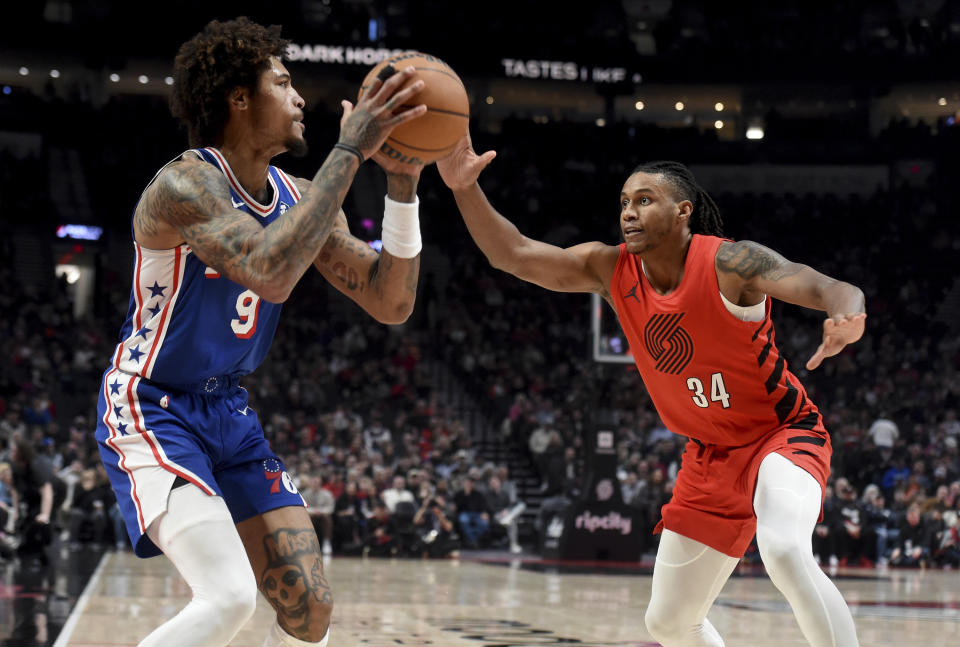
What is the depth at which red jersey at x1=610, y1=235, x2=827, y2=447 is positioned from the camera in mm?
4234

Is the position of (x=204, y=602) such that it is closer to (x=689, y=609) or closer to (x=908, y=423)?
(x=689, y=609)

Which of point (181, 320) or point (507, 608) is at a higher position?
point (181, 320)

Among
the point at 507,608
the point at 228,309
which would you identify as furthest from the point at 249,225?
the point at 507,608

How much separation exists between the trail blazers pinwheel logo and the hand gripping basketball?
1.47 metres

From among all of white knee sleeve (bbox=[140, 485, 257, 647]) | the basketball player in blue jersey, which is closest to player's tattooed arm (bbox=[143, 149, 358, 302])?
the basketball player in blue jersey

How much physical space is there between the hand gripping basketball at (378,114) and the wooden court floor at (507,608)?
13.9ft

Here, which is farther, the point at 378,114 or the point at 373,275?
the point at 373,275

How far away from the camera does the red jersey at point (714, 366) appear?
423 centimetres

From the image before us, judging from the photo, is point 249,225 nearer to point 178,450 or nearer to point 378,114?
point 378,114

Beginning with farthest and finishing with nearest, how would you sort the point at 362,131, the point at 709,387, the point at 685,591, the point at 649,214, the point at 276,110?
1. the point at 649,214
2. the point at 709,387
3. the point at 685,591
4. the point at 276,110
5. the point at 362,131

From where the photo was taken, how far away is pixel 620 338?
1368 centimetres

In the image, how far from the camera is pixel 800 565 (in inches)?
146

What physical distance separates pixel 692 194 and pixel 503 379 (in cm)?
1778

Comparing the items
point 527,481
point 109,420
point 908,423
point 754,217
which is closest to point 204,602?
point 109,420
